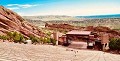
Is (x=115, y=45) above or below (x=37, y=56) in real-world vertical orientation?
below

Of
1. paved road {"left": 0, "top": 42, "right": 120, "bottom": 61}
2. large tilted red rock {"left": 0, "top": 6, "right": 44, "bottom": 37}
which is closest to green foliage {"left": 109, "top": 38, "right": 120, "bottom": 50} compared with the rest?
paved road {"left": 0, "top": 42, "right": 120, "bottom": 61}

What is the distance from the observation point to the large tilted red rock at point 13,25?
39219 mm

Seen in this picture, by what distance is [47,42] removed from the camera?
1549 inches

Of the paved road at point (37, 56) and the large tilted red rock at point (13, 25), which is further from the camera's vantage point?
the large tilted red rock at point (13, 25)

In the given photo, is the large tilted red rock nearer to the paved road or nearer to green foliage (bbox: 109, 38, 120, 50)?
green foliage (bbox: 109, 38, 120, 50)

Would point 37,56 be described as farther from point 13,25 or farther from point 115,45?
point 13,25

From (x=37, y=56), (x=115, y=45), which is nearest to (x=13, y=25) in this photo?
Result: (x=115, y=45)

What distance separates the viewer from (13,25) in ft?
136

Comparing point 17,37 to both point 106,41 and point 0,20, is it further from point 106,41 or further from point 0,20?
point 106,41

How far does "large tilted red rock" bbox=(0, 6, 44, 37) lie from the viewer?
39219mm

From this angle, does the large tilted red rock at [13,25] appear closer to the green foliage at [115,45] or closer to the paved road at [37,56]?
the green foliage at [115,45]

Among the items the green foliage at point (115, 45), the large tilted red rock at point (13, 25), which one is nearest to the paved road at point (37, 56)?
the green foliage at point (115, 45)

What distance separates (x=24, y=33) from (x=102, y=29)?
146 feet

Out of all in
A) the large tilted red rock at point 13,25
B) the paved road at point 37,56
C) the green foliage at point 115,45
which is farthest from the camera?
the large tilted red rock at point 13,25
